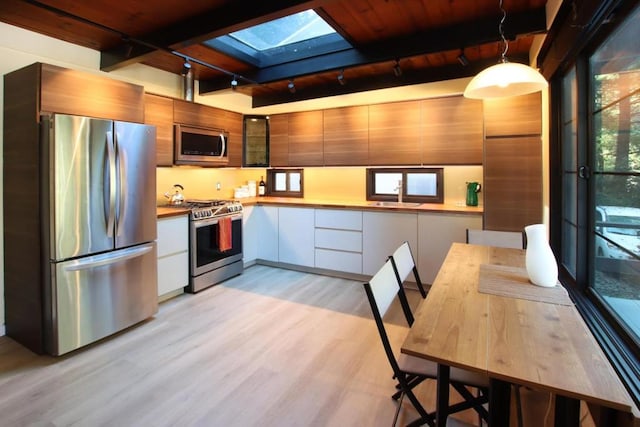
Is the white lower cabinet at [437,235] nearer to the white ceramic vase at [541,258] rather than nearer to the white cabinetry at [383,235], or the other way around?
the white cabinetry at [383,235]

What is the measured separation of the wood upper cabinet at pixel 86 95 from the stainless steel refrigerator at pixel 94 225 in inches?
8.8

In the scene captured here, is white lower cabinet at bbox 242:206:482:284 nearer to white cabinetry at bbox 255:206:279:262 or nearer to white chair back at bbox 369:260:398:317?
white cabinetry at bbox 255:206:279:262

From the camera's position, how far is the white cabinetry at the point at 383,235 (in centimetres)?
374

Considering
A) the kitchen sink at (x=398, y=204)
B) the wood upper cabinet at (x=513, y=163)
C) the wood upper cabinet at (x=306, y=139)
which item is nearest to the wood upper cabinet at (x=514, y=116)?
the wood upper cabinet at (x=513, y=163)

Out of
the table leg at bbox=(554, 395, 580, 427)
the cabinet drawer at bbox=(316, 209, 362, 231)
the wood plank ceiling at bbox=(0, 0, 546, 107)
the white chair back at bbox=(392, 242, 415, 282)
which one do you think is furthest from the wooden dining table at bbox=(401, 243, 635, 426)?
the cabinet drawer at bbox=(316, 209, 362, 231)

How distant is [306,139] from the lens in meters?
4.70

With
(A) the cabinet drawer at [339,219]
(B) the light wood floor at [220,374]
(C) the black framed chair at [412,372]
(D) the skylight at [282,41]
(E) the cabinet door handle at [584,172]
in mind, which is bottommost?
(B) the light wood floor at [220,374]

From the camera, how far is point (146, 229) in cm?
295

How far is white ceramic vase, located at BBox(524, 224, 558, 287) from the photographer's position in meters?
1.63

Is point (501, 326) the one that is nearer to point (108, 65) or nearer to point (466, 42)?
point (466, 42)

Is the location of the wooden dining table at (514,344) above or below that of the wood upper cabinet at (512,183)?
below

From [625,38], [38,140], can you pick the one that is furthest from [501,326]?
[38,140]

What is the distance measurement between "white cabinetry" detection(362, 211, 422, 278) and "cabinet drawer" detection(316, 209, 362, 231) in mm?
89

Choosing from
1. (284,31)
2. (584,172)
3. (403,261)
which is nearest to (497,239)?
(584,172)
